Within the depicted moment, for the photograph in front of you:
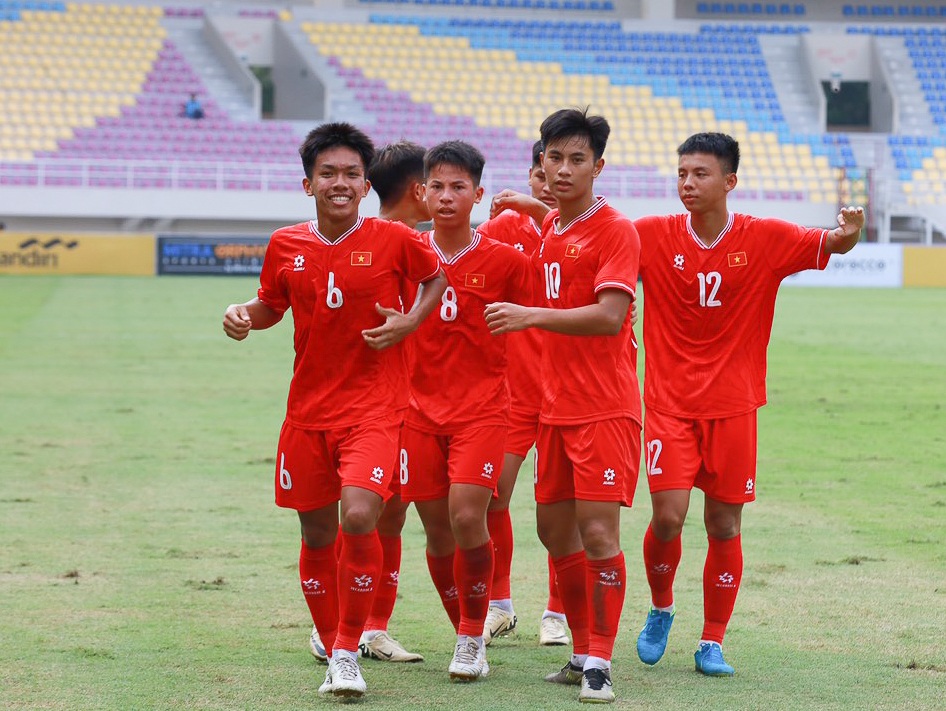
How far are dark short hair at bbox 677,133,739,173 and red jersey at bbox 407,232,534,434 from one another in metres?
0.84

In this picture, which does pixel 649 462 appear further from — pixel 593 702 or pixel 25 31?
pixel 25 31

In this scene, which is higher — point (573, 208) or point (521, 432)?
point (573, 208)

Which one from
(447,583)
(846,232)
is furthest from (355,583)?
(846,232)

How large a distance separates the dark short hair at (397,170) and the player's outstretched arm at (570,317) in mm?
1234

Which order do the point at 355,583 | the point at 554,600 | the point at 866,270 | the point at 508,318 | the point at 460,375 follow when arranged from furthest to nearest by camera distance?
the point at 866,270
the point at 554,600
the point at 460,375
the point at 355,583
the point at 508,318

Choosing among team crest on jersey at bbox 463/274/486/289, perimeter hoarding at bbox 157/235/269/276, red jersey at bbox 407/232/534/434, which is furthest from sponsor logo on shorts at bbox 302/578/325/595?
perimeter hoarding at bbox 157/235/269/276

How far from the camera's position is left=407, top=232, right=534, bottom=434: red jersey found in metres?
5.78

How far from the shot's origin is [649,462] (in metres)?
5.84

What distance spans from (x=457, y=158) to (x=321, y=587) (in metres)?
1.79

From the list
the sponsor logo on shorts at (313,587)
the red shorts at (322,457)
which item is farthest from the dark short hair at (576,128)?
the sponsor logo on shorts at (313,587)

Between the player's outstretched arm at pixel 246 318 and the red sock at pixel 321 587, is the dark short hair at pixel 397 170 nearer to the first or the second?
the player's outstretched arm at pixel 246 318

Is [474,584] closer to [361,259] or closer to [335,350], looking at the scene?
[335,350]

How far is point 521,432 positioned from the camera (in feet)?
21.1

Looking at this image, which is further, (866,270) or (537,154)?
(866,270)
